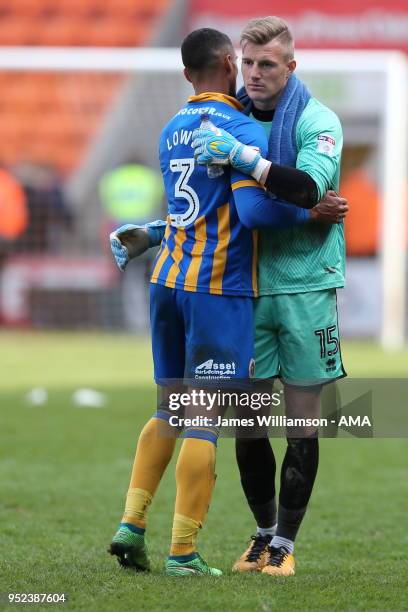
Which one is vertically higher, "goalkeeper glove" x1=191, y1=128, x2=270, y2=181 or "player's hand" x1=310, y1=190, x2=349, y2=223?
"goalkeeper glove" x1=191, y1=128, x2=270, y2=181

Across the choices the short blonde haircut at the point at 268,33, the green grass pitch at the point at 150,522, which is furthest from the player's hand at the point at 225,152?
the green grass pitch at the point at 150,522

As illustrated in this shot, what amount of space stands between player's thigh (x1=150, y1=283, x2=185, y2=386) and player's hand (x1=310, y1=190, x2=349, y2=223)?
58cm

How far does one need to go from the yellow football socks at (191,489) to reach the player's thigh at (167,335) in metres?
0.30

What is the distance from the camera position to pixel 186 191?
427cm

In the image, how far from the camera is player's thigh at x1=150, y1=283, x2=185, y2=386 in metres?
4.34

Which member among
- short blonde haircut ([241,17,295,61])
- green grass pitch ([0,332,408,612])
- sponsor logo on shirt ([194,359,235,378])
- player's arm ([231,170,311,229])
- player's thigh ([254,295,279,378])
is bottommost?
green grass pitch ([0,332,408,612])

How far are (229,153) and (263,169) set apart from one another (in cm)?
13

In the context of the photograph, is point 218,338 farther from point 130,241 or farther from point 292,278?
point 130,241

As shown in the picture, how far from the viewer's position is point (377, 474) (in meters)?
7.16

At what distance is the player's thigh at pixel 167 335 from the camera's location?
4.34m

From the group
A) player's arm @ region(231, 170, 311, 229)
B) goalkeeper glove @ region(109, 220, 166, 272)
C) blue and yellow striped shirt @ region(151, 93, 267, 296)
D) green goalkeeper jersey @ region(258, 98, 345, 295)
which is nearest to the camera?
player's arm @ region(231, 170, 311, 229)

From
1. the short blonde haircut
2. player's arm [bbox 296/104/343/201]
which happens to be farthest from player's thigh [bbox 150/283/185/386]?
the short blonde haircut

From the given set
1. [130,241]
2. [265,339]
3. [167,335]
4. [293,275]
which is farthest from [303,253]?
[130,241]

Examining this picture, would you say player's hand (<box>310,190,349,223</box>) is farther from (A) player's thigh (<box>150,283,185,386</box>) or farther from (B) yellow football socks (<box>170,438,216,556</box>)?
(B) yellow football socks (<box>170,438,216,556</box>)
